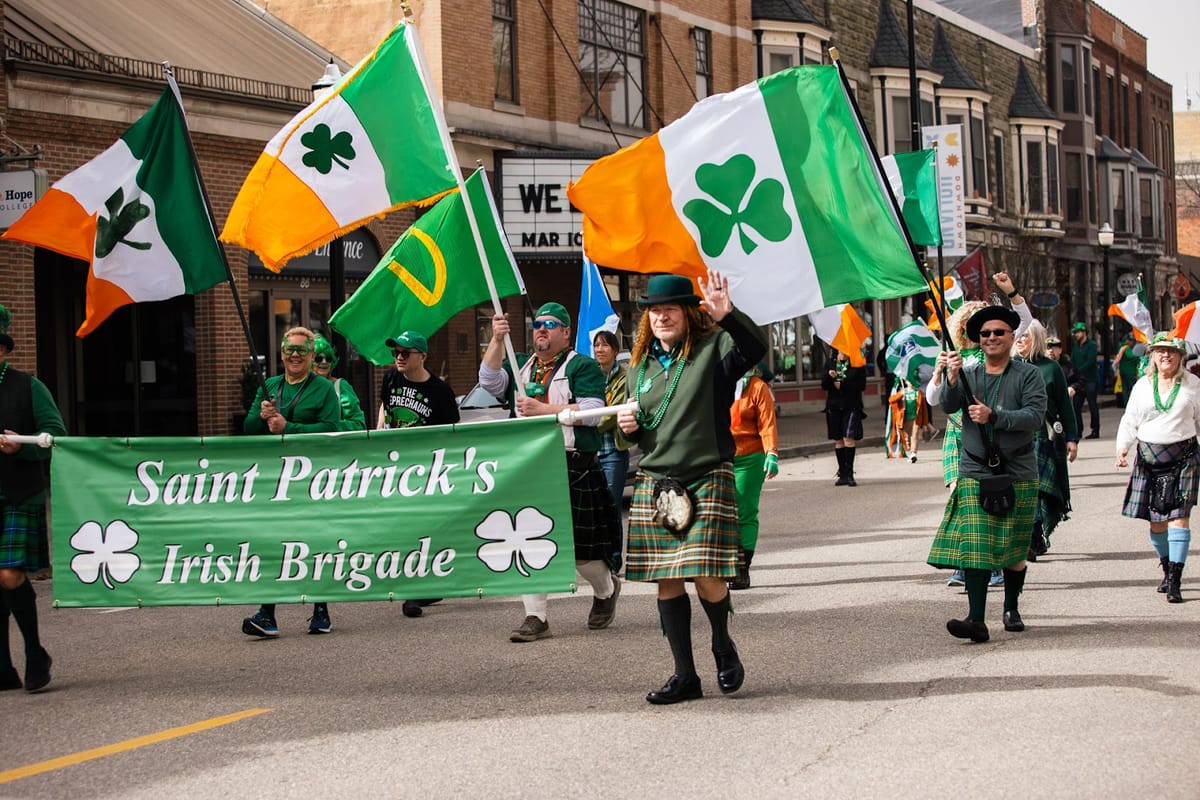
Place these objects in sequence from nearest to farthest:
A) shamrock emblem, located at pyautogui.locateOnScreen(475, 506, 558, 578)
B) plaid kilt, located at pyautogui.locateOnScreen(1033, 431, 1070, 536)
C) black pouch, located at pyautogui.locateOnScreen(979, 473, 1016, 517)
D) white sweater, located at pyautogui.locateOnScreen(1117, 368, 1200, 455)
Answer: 1. shamrock emblem, located at pyautogui.locateOnScreen(475, 506, 558, 578)
2. black pouch, located at pyautogui.locateOnScreen(979, 473, 1016, 517)
3. white sweater, located at pyautogui.locateOnScreen(1117, 368, 1200, 455)
4. plaid kilt, located at pyautogui.locateOnScreen(1033, 431, 1070, 536)

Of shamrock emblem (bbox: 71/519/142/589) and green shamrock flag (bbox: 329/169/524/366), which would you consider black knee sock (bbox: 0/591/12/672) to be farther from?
green shamrock flag (bbox: 329/169/524/366)

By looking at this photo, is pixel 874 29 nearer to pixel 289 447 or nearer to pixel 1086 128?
pixel 1086 128

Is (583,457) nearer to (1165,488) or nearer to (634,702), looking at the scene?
(634,702)

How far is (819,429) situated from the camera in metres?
30.6

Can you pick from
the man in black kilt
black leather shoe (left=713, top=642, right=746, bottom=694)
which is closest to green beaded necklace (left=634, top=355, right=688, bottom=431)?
black leather shoe (left=713, top=642, right=746, bottom=694)

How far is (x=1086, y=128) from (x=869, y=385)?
1846 centimetres

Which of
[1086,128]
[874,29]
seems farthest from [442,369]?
[1086,128]

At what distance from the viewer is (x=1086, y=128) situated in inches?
2078

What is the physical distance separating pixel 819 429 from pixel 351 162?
22.7 m

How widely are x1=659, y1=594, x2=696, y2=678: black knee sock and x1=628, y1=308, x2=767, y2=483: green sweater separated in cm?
55

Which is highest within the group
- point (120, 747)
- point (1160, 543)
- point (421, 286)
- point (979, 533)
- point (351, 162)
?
point (351, 162)

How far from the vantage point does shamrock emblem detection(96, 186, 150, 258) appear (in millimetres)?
8648

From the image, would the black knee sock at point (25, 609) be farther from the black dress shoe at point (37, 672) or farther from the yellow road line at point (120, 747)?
the yellow road line at point (120, 747)

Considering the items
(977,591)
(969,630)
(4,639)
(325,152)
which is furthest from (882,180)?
(4,639)
